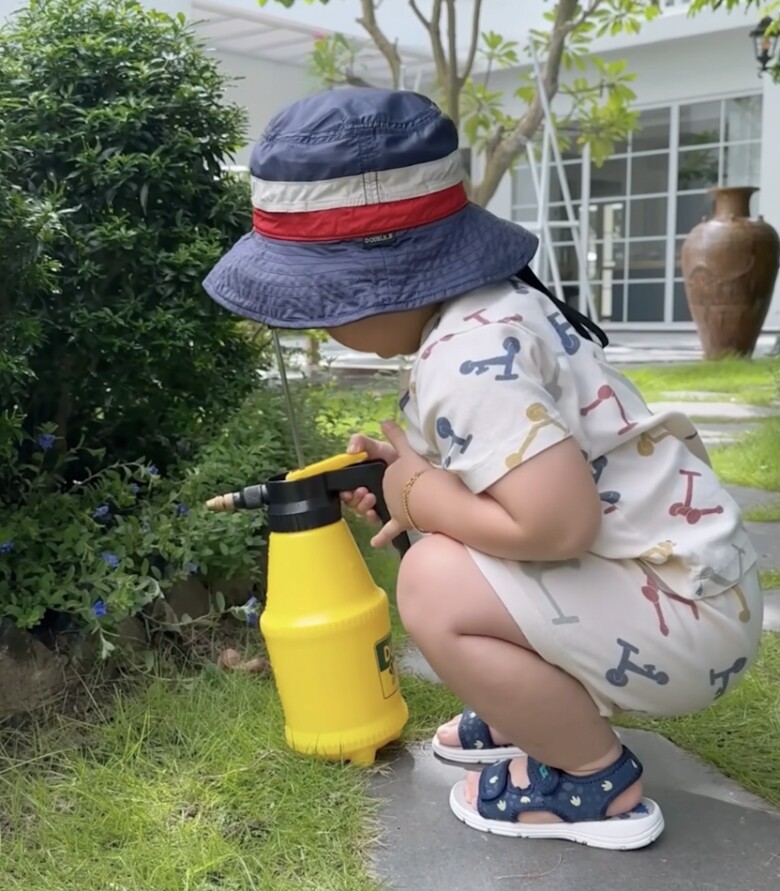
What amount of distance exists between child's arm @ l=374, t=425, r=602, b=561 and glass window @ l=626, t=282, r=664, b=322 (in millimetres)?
10999

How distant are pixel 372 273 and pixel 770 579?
5.03 ft

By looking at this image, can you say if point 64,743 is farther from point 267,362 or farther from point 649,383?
point 649,383

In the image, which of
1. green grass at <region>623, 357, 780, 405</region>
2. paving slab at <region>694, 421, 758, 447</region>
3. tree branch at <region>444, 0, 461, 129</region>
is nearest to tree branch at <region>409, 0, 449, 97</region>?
tree branch at <region>444, 0, 461, 129</region>

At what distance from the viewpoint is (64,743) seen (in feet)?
5.53

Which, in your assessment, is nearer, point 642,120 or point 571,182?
point 642,120

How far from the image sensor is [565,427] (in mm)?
1150

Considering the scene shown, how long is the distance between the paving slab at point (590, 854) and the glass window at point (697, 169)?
10762 millimetres

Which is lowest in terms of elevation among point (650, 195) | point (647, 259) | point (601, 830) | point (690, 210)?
point (647, 259)

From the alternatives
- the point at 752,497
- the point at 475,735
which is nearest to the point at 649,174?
the point at 752,497

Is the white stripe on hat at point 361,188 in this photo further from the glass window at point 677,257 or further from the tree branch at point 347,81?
the glass window at point 677,257

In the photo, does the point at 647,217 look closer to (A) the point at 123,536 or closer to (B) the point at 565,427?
(A) the point at 123,536

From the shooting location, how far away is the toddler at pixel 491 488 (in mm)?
1229

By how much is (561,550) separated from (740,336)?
6.54 m

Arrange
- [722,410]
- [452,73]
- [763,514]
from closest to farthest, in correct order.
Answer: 1. [763,514]
2. [722,410]
3. [452,73]
